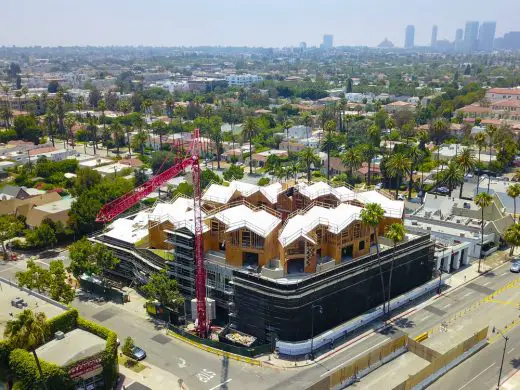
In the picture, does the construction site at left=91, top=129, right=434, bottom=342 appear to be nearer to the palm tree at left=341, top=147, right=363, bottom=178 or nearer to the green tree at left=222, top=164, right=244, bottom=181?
the palm tree at left=341, top=147, right=363, bottom=178

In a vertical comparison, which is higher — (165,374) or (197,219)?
(197,219)

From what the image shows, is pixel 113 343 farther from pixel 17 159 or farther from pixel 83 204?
pixel 17 159

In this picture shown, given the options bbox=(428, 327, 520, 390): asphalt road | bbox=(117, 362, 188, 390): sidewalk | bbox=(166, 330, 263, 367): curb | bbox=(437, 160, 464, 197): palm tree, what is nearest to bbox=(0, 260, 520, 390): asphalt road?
bbox=(428, 327, 520, 390): asphalt road

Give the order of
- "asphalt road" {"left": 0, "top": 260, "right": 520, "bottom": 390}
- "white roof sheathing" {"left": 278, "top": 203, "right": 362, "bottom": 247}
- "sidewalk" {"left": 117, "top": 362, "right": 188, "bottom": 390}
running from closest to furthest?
"sidewalk" {"left": 117, "top": 362, "right": 188, "bottom": 390}
"asphalt road" {"left": 0, "top": 260, "right": 520, "bottom": 390}
"white roof sheathing" {"left": 278, "top": 203, "right": 362, "bottom": 247}

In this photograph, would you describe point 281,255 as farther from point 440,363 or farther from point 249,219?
point 440,363

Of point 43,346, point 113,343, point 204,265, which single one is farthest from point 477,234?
point 43,346

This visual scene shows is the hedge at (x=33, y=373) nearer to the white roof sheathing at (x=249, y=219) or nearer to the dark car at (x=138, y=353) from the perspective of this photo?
the dark car at (x=138, y=353)

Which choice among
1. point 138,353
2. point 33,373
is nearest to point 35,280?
point 138,353

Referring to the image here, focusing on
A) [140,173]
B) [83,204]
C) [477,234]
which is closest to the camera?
[477,234]
